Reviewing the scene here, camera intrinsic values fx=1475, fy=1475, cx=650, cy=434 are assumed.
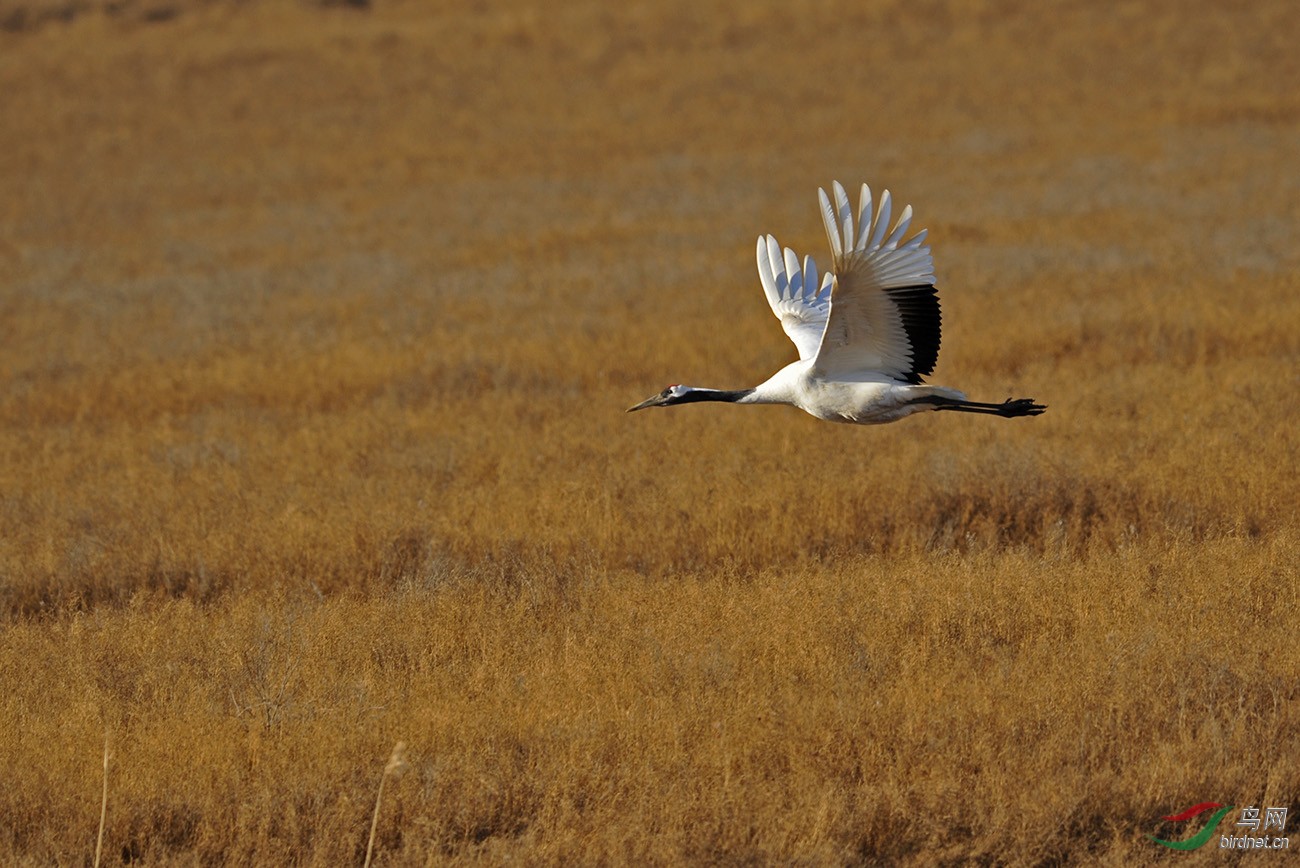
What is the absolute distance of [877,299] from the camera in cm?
687

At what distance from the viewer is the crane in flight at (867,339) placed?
654 cm

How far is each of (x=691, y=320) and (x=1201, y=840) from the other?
9.28 meters

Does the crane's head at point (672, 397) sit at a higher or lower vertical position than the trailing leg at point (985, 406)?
higher

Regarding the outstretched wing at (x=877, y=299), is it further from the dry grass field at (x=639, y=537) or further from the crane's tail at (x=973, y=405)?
the dry grass field at (x=639, y=537)

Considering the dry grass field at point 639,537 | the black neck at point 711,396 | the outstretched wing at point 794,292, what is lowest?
the dry grass field at point 639,537

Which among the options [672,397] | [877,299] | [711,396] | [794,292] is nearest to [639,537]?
[672,397]

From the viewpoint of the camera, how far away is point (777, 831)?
16.1 feet

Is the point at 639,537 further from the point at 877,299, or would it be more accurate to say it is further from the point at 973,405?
the point at 877,299

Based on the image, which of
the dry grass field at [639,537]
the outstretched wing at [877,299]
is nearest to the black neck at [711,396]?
the outstretched wing at [877,299]

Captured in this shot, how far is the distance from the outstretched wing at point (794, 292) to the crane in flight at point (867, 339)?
0.01 metres

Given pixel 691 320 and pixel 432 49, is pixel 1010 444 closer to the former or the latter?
pixel 691 320

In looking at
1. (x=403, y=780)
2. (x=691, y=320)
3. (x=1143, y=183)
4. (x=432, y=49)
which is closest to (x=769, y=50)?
(x=432, y=49)

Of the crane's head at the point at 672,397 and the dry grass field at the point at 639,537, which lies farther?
the crane's head at the point at 672,397

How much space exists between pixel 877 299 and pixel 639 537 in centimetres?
210
